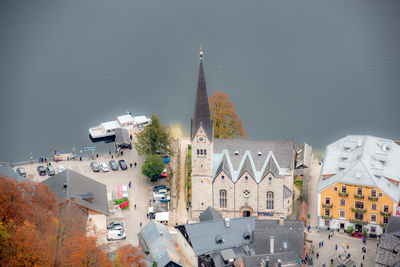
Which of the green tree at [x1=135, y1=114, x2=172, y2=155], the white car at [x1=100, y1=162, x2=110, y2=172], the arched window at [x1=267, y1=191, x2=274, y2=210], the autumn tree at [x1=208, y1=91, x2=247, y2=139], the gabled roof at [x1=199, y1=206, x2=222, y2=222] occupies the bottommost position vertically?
the gabled roof at [x1=199, y1=206, x2=222, y2=222]

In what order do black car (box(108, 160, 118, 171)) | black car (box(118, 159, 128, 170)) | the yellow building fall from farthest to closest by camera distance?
1. black car (box(118, 159, 128, 170))
2. black car (box(108, 160, 118, 171))
3. the yellow building

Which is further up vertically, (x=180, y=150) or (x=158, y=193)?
(x=180, y=150)

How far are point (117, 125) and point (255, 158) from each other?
3824 cm

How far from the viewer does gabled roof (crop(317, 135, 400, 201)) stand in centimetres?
10075

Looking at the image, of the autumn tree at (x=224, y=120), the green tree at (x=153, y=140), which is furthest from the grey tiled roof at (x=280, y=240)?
the green tree at (x=153, y=140)

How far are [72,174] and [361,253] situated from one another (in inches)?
1695

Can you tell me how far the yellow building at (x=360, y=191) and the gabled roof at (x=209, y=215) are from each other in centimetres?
1507

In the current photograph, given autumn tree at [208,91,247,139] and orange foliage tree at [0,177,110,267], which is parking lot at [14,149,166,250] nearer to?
orange foliage tree at [0,177,110,267]

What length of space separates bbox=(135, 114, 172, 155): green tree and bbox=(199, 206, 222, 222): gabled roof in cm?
2038

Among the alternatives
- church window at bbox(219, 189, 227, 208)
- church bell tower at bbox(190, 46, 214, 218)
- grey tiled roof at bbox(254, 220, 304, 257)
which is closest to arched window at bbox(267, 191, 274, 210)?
church window at bbox(219, 189, 227, 208)

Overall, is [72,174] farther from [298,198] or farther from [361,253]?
[361,253]

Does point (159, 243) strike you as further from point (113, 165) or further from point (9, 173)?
point (113, 165)

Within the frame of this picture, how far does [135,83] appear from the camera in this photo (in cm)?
15425

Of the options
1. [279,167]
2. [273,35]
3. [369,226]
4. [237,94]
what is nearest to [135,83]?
[237,94]
